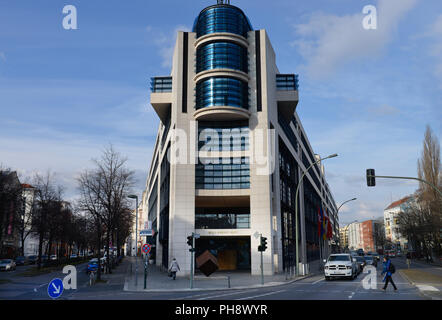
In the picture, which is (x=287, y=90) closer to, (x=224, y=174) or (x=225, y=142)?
(x=225, y=142)

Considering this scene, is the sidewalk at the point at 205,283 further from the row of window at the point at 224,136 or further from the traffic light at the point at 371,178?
the row of window at the point at 224,136

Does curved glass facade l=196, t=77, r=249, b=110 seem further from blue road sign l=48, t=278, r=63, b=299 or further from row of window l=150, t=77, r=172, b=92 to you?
blue road sign l=48, t=278, r=63, b=299

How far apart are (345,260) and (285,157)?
22.3 m

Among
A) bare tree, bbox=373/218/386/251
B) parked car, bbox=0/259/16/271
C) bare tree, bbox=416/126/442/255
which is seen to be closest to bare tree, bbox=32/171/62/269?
parked car, bbox=0/259/16/271

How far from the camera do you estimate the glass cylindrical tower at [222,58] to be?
3738 cm

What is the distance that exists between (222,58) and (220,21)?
396 centimetres

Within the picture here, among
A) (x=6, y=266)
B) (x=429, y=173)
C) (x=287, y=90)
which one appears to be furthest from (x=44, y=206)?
(x=429, y=173)

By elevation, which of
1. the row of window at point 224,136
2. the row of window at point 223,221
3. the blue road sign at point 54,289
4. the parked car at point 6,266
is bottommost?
the parked car at point 6,266

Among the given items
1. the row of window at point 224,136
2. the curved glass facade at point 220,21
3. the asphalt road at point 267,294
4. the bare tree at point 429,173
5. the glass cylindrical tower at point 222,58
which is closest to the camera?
the asphalt road at point 267,294

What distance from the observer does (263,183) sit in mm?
36500

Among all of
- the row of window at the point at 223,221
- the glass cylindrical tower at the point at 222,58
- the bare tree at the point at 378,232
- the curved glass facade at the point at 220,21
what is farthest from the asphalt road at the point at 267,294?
the bare tree at the point at 378,232

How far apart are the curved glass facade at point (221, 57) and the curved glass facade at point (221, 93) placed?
1.41 m

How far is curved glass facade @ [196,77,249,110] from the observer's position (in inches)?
1463
